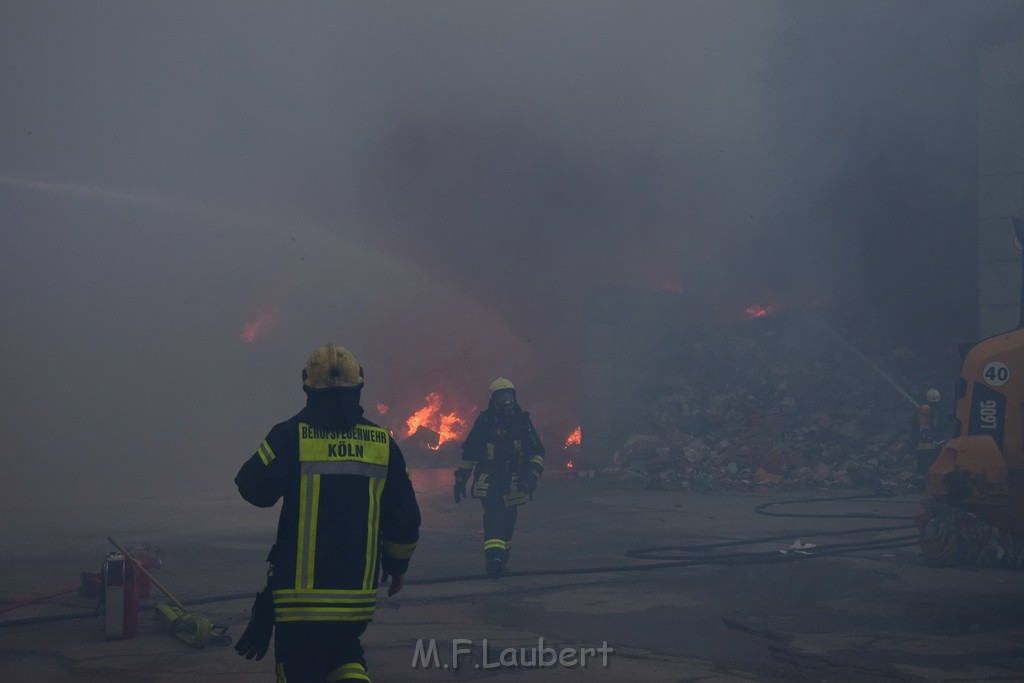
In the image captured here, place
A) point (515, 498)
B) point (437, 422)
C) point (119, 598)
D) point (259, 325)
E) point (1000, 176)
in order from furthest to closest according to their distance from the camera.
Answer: point (259, 325) < point (437, 422) < point (1000, 176) < point (515, 498) < point (119, 598)

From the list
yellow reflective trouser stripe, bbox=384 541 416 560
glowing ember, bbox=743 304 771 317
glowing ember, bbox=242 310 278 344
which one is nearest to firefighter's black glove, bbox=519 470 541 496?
yellow reflective trouser stripe, bbox=384 541 416 560

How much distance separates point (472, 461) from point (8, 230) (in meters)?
17.3

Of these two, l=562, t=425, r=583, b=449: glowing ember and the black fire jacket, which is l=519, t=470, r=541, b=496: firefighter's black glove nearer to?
the black fire jacket

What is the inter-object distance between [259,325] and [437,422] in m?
5.58

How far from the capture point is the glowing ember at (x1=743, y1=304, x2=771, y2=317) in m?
23.2

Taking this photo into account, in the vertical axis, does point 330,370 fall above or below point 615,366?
below

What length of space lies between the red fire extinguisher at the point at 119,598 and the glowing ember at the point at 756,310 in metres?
19.4

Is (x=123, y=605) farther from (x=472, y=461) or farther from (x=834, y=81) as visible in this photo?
(x=834, y=81)

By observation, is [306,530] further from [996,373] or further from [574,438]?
[574,438]

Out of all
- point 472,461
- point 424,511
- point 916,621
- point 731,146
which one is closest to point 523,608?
point 472,461

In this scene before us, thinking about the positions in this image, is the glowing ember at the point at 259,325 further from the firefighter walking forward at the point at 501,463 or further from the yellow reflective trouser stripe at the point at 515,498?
the yellow reflective trouser stripe at the point at 515,498

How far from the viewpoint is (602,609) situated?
247 inches

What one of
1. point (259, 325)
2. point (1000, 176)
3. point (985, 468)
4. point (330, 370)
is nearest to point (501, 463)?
point (985, 468)

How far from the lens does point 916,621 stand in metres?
5.74
